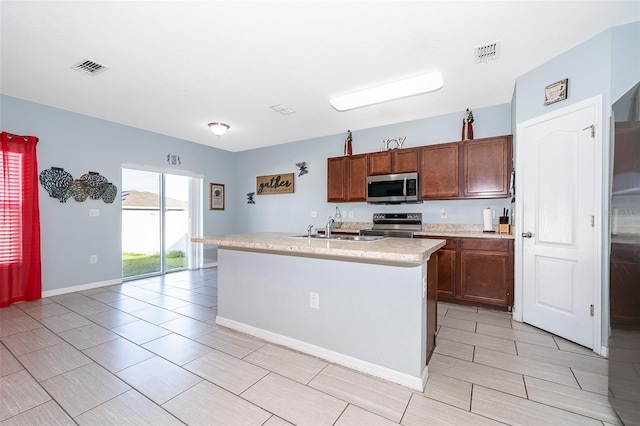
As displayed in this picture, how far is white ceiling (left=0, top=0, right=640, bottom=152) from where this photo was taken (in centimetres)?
200

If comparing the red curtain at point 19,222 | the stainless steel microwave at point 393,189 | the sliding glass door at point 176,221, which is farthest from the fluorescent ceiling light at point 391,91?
the red curtain at point 19,222

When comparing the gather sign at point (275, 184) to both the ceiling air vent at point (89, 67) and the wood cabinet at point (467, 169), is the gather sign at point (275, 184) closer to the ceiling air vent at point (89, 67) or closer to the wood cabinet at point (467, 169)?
the wood cabinet at point (467, 169)

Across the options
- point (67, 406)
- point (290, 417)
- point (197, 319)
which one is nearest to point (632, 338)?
point (290, 417)

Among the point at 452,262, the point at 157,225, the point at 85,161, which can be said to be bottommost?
the point at 452,262

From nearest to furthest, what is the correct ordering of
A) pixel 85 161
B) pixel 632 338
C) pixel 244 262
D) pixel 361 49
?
pixel 632 338 < pixel 361 49 < pixel 244 262 < pixel 85 161

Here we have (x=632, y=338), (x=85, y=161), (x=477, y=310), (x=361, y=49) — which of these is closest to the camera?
(x=632, y=338)

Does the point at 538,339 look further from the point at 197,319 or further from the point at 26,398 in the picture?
the point at 26,398

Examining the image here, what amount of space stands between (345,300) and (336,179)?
291cm

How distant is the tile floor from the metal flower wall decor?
5.56 feet

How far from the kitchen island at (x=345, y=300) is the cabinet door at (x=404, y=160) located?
2.08 m

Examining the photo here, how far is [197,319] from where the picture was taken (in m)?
3.02

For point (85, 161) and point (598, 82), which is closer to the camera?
point (598, 82)

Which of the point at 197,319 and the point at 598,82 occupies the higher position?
the point at 598,82

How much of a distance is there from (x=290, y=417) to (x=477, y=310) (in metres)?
2.71
